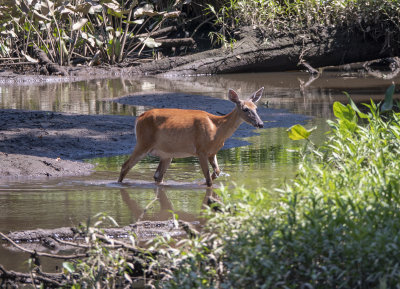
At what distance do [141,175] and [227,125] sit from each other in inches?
53.0

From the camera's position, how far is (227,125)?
9.57 meters

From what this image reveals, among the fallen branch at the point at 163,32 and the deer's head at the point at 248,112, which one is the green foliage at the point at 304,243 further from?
the fallen branch at the point at 163,32

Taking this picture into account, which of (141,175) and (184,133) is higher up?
(184,133)

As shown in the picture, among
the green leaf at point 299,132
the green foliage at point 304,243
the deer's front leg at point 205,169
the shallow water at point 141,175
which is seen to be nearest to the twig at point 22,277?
the shallow water at point 141,175

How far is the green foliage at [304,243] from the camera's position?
4.62 metres

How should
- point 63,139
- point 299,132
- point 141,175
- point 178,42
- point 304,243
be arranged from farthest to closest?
point 178,42
point 63,139
point 141,175
point 299,132
point 304,243

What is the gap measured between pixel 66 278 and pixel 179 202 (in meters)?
2.96

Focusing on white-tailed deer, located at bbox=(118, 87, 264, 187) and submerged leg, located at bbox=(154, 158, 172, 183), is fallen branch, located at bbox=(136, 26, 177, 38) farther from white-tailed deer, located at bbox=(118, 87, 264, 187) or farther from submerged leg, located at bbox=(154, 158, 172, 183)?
submerged leg, located at bbox=(154, 158, 172, 183)

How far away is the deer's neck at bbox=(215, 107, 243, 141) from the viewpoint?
9.54 m

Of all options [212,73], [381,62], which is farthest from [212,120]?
[381,62]

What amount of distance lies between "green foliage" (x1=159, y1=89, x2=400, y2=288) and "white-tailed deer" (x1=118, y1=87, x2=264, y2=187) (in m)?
4.07

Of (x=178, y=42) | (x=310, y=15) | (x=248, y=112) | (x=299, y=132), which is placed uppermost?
(x=310, y=15)

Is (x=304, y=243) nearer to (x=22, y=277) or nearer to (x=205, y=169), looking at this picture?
(x=22, y=277)

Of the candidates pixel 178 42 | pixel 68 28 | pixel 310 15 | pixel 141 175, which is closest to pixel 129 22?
pixel 178 42
